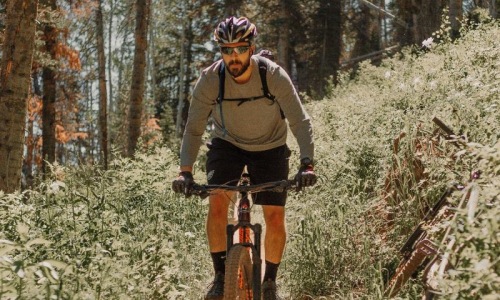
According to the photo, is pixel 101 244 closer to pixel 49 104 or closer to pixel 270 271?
pixel 270 271

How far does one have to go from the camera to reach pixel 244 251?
479 centimetres

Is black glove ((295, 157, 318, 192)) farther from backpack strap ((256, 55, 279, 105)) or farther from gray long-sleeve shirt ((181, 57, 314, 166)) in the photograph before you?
backpack strap ((256, 55, 279, 105))

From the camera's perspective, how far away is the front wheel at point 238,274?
4.55 m

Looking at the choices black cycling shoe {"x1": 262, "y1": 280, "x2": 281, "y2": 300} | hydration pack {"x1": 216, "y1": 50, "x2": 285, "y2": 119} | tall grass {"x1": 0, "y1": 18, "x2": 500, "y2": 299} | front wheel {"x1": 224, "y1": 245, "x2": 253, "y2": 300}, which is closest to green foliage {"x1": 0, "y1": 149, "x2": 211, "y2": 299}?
tall grass {"x1": 0, "y1": 18, "x2": 500, "y2": 299}

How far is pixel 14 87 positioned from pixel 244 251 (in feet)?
15.4

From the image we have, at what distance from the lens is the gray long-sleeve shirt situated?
522cm

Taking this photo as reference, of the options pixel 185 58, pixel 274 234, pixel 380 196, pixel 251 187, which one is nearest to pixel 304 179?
pixel 251 187

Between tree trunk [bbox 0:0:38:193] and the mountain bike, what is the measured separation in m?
4.03

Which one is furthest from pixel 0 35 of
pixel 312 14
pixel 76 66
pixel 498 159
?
pixel 312 14

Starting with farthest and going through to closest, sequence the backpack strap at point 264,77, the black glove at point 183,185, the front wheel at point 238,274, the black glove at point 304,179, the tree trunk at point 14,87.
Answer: the tree trunk at point 14,87 < the backpack strap at point 264,77 < the black glove at point 183,185 < the black glove at point 304,179 < the front wheel at point 238,274

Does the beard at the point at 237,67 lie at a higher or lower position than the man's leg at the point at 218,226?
higher

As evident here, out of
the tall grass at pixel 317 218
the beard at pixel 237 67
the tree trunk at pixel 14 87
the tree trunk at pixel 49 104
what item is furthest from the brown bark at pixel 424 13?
the beard at pixel 237 67

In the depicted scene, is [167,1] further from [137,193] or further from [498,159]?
[498,159]

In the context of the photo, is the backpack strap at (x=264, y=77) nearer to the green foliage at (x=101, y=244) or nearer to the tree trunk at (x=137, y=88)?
the green foliage at (x=101, y=244)
